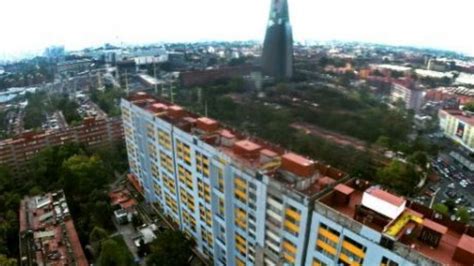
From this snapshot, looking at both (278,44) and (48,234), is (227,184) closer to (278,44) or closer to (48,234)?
(48,234)

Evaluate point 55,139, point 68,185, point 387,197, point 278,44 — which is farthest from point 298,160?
point 278,44

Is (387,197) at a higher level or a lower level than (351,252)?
higher

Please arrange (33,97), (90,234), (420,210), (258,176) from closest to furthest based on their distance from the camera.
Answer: (420,210) → (258,176) → (90,234) → (33,97)

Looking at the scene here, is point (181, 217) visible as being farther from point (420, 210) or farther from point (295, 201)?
point (420, 210)

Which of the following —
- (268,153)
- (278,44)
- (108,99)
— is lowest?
(108,99)

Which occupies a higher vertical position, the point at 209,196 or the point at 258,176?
the point at 258,176

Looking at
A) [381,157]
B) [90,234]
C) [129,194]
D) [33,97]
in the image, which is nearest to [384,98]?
[381,157]
